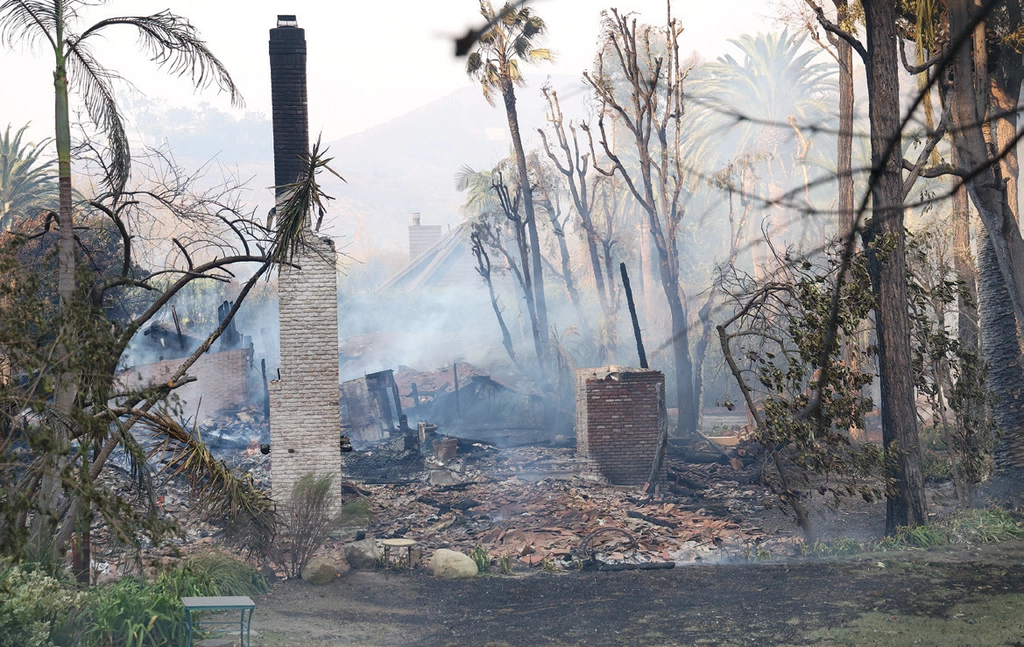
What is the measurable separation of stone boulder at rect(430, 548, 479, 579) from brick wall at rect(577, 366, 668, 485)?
6.23 metres

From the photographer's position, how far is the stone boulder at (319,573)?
12.9 metres

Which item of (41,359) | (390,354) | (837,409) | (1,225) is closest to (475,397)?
(390,354)

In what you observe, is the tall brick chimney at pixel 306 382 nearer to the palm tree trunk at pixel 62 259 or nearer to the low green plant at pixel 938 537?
the palm tree trunk at pixel 62 259

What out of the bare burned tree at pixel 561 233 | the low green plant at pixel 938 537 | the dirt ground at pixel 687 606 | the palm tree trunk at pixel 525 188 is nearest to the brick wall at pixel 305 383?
the dirt ground at pixel 687 606

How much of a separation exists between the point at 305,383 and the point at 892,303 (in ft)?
30.5

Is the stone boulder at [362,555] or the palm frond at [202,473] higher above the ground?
the palm frond at [202,473]

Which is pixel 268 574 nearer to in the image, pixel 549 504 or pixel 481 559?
pixel 481 559

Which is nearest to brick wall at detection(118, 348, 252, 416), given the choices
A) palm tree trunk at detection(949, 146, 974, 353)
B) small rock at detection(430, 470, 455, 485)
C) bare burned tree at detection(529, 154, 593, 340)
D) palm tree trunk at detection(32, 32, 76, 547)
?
small rock at detection(430, 470, 455, 485)

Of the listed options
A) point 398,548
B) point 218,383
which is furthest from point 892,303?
point 218,383

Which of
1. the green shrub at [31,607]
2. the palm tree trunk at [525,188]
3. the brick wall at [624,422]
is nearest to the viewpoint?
the green shrub at [31,607]

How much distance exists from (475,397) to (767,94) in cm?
3040

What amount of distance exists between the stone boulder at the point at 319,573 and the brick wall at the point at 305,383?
2.35 m

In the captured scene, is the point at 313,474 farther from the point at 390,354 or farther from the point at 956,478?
the point at 390,354

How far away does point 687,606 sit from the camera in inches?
415
